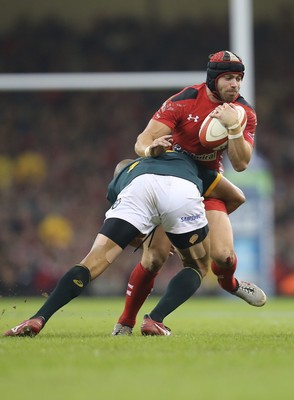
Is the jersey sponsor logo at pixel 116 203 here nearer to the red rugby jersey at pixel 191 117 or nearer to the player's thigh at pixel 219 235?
the red rugby jersey at pixel 191 117

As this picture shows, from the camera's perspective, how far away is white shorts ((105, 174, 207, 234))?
5.76m

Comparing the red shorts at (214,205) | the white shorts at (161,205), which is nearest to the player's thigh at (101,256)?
the white shorts at (161,205)

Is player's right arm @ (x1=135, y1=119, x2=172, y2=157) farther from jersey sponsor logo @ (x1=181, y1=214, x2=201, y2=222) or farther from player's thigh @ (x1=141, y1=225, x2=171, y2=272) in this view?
player's thigh @ (x1=141, y1=225, x2=171, y2=272)

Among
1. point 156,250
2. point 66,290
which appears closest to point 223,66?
point 156,250

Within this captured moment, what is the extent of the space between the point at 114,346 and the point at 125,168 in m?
1.37

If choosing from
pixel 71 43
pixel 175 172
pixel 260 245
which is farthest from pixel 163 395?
pixel 71 43

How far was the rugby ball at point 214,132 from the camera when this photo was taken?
5855 mm

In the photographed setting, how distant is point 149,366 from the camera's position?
4348mm

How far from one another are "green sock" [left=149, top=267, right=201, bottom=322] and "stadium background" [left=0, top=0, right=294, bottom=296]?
10.7 metres

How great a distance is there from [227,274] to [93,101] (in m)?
12.7

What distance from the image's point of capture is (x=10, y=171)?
17953 millimetres

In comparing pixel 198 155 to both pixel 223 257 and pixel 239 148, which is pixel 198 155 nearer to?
pixel 239 148

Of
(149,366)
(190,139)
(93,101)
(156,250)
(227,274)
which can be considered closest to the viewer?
(149,366)

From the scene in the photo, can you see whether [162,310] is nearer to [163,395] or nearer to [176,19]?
[163,395]
